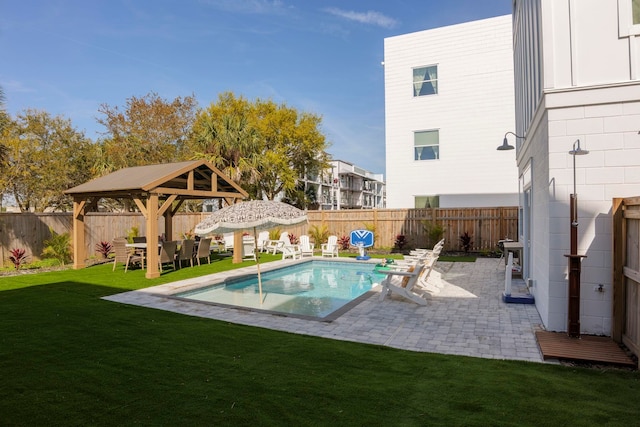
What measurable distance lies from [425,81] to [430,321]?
650 inches

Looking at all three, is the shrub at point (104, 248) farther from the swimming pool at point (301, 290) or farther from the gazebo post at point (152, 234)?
the swimming pool at point (301, 290)

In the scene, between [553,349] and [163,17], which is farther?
[163,17]

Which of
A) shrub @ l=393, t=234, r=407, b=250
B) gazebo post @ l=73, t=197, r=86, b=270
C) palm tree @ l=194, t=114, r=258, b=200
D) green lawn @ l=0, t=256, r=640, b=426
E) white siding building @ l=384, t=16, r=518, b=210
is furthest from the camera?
palm tree @ l=194, t=114, r=258, b=200

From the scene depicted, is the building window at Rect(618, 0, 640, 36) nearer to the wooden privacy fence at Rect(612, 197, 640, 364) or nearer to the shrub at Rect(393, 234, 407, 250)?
the wooden privacy fence at Rect(612, 197, 640, 364)

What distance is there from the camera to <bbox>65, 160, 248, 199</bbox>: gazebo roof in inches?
441

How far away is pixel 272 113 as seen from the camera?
97.9ft

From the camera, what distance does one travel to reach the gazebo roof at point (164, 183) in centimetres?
1120

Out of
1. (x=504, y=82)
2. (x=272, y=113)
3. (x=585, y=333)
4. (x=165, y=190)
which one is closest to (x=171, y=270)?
(x=165, y=190)

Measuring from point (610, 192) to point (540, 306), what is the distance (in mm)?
2394

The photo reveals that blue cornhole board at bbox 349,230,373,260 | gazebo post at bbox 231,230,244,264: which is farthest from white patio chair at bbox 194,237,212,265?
blue cornhole board at bbox 349,230,373,260

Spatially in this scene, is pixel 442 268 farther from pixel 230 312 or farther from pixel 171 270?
pixel 171 270

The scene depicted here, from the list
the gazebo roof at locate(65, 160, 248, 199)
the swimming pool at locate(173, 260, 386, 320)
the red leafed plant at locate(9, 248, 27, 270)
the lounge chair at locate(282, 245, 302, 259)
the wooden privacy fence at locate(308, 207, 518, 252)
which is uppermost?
the gazebo roof at locate(65, 160, 248, 199)

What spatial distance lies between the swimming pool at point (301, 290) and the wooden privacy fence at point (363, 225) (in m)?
5.03

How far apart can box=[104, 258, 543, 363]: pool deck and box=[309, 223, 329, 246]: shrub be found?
10.6 metres
